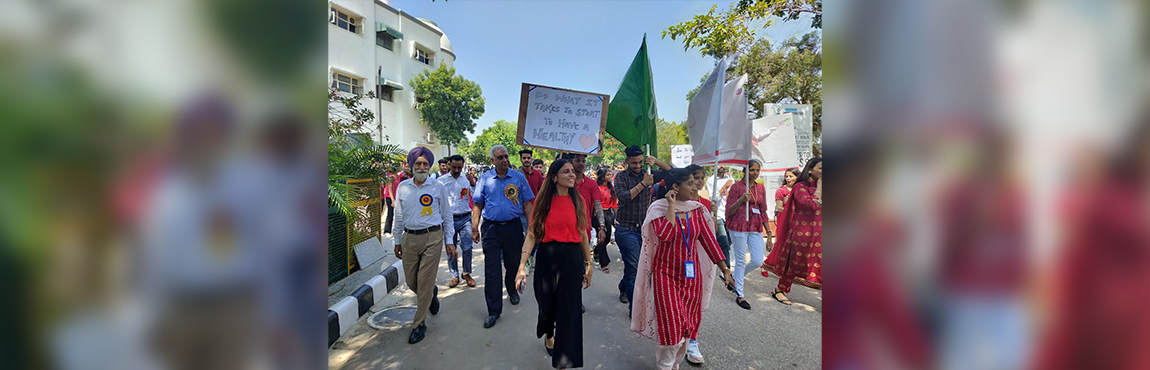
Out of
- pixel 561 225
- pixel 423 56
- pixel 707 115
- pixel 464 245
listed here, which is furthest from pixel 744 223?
pixel 423 56

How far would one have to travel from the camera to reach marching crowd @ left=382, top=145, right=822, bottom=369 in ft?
9.07

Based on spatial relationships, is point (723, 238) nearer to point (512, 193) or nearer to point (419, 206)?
point (512, 193)

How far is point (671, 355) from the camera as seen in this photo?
276 centimetres

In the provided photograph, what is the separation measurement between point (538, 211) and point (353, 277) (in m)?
3.40

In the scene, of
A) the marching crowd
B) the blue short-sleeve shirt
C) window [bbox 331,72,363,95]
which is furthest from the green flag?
window [bbox 331,72,363,95]

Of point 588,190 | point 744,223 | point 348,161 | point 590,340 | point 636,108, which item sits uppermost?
point 636,108

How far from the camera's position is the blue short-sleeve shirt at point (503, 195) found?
13.2 feet

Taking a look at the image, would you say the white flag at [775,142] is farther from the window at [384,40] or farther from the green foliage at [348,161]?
the window at [384,40]

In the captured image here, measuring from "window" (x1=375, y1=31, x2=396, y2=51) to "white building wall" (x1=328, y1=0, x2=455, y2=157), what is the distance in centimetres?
29

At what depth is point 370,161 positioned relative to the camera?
19.0ft

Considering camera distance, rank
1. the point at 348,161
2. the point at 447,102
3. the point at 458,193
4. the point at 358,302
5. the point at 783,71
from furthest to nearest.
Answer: the point at 447,102 → the point at 783,71 → the point at 348,161 → the point at 458,193 → the point at 358,302

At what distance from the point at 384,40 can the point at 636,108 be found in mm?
24429

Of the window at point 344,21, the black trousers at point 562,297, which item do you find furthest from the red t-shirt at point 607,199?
the window at point 344,21

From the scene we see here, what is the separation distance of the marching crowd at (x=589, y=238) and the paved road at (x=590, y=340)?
169 millimetres
